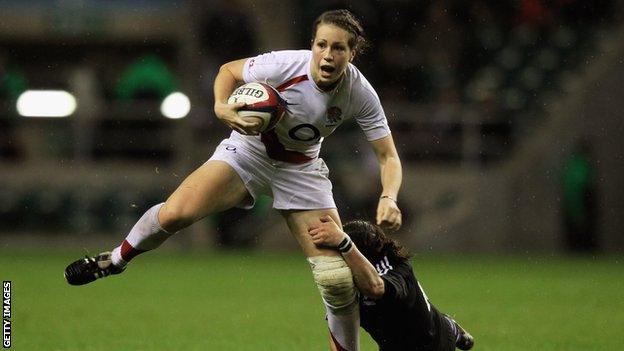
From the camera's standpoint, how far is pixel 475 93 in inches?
686

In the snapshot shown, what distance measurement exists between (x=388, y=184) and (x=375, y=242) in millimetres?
468

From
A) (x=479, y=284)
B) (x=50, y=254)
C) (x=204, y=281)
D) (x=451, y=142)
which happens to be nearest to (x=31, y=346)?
(x=204, y=281)

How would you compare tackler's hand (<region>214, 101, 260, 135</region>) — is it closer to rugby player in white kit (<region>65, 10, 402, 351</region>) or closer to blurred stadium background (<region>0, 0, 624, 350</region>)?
rugby player in white kit (<region>65, 10, 402, 351</region>)

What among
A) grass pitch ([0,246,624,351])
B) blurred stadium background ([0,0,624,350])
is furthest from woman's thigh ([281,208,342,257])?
blurred stadium background ([0,0,624,350])

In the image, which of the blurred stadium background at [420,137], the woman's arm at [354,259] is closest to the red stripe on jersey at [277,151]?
the woman's arm at [354,259]

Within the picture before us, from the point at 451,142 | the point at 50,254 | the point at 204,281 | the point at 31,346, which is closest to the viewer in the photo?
the point at 31,346

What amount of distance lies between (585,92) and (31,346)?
464 inches

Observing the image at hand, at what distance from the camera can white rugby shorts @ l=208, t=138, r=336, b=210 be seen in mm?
6797

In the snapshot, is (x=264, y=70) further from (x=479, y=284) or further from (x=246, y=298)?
(x=479, y=284)

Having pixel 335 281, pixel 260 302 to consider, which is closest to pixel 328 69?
pixel 335 281

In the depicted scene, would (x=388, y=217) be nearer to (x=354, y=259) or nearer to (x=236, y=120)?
(x=354, y=259)

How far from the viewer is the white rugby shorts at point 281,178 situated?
22.3 ft

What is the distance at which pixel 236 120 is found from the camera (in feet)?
20.6

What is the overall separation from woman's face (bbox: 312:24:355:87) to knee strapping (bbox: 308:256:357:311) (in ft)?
3.17
